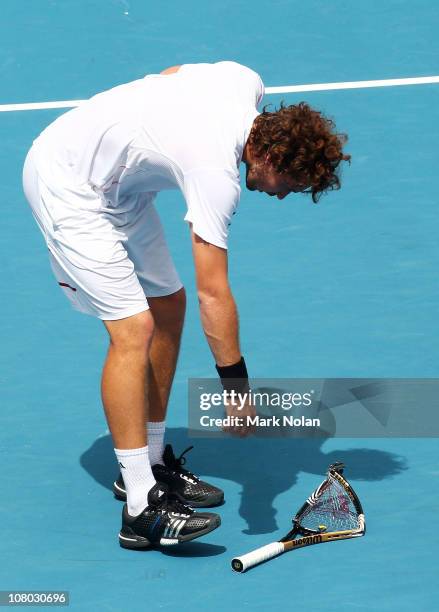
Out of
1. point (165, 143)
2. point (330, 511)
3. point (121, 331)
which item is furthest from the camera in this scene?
point (330, 511)

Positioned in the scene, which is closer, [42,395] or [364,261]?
[42,395]

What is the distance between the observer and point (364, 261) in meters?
8.52

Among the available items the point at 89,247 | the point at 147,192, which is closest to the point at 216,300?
the point at 89,247

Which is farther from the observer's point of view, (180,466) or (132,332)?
(180,466)

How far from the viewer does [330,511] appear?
20.6 ft

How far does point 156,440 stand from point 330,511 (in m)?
0.88

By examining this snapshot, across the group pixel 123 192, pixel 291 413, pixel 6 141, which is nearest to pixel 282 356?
pixel 291 413

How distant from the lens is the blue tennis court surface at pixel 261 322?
240 inches

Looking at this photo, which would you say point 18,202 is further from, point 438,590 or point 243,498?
point 438,590

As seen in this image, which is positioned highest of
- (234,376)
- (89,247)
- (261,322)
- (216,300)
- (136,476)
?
(89,247)

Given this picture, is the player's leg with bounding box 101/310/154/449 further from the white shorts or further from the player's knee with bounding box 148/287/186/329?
the player's knee with bounding box 148/287/186/329

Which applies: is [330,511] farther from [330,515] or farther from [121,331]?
[121,331]

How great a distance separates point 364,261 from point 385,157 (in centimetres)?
121

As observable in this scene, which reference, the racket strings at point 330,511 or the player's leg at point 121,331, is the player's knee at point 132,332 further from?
the racket strings at point 330,511
